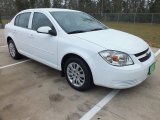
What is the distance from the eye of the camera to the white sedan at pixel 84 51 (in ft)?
11.1

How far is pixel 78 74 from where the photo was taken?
387 cm

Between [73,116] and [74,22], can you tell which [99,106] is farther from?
[74,22]

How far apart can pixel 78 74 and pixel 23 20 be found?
8.70 ft

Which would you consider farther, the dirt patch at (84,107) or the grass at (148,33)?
the grass at (148,33)

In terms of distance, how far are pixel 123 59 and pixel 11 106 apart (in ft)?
6.92

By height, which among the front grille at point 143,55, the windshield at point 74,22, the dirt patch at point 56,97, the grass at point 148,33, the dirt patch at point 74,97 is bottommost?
the dirt patch at point 56,97

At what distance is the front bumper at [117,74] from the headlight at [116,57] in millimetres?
67

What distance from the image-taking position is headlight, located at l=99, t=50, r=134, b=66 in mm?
3367

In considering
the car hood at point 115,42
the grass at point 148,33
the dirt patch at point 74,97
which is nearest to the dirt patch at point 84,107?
the dirt patch at point 74,97

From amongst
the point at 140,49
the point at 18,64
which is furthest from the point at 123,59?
the point at 18,64

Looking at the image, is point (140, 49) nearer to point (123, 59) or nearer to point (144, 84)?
point (123, 59)

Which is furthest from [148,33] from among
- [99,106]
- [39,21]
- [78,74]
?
[99,106]

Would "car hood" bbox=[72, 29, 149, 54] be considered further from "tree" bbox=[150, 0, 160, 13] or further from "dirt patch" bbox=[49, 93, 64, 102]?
"tree" bbox=[150, 0, 160, 13]

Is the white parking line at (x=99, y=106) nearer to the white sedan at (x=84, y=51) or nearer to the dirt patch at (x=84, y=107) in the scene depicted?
the dirt patch at (x=84, y=107)
